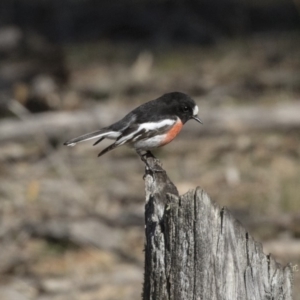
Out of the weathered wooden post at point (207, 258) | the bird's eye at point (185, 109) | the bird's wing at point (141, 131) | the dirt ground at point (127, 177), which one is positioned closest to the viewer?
the weathered wooden post at point (207, 258)

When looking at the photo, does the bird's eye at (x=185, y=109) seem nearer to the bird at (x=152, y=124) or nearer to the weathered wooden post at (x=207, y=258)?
the bird at (x=152, y=124)

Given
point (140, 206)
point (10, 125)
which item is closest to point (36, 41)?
point (10, 125)

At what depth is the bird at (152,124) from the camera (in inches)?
172

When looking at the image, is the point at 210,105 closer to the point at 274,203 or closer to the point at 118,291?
the point at 274,203

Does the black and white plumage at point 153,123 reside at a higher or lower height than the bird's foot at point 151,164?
higher

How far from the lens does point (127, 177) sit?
26.8 ft

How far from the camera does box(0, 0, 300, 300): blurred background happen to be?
6684 millimetres

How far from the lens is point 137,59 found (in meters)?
11.6

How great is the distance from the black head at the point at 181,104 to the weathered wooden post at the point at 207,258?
1.76 m

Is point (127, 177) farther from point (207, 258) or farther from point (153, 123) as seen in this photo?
point (207, 258)

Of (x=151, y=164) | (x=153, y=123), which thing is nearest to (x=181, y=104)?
(x=153, y=123)

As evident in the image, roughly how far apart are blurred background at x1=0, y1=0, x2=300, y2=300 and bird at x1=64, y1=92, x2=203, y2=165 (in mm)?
1195

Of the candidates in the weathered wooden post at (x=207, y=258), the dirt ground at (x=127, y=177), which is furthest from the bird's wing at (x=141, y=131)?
the dirt ground at (x=127, y=177)

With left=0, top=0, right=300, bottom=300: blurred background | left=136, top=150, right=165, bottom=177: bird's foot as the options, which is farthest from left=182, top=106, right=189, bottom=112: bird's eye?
left=0, top=0, right=300, bottom=300: blurred background
